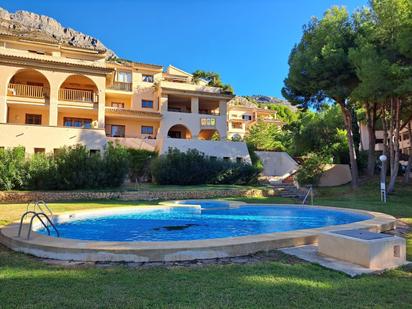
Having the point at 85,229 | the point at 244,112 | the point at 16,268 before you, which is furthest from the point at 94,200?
the point at 244,112

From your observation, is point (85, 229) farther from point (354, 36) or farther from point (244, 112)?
point (244, 112)

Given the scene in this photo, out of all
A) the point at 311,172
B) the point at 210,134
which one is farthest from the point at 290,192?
the point at 210,134

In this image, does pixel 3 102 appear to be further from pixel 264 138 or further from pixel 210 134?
pixel 264 138

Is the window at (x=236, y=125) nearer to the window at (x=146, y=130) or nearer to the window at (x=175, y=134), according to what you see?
the window at (x=175, y=134)

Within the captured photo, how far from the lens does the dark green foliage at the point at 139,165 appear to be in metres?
24.2

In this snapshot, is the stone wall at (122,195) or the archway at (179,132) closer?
the stone wall at (122,195)

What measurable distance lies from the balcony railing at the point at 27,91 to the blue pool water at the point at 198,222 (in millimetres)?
17706

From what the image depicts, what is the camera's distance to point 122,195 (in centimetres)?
1769

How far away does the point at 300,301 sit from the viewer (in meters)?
3.74

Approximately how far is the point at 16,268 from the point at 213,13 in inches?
747

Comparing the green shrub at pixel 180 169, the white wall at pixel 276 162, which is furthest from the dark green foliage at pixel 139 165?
the white wall at pixel 276 162

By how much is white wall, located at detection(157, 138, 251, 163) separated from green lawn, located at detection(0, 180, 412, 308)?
21.0 m

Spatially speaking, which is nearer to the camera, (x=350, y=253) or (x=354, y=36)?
(x=350, y=253)

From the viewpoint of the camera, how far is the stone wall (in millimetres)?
16000
